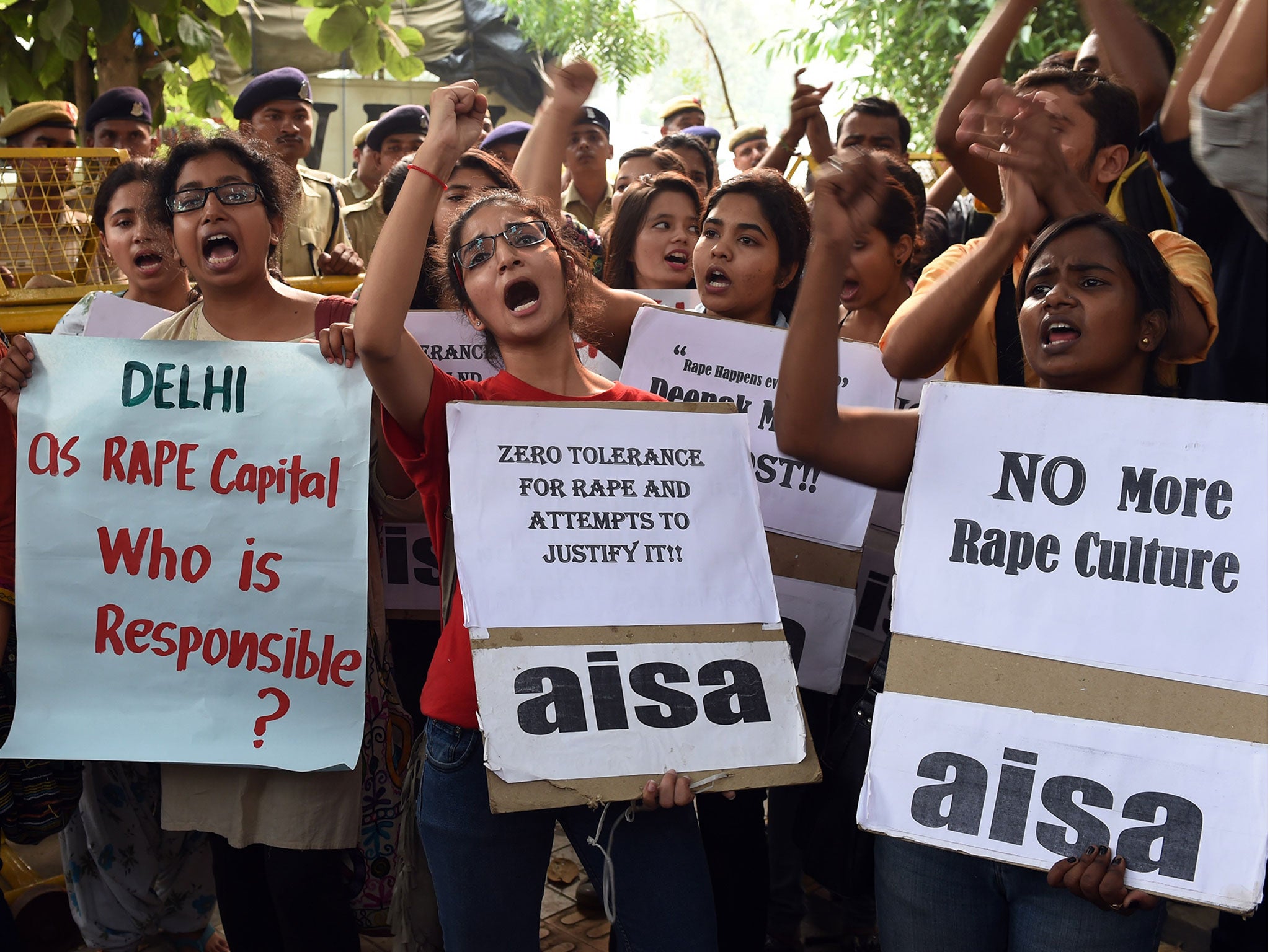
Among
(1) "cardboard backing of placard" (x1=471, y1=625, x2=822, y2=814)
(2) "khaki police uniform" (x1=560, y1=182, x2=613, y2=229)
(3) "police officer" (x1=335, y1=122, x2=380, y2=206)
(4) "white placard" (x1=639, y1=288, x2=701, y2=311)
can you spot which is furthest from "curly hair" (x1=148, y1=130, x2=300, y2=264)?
(3) "police officer" (x1=335, y1=122, x2=380, y2=206)

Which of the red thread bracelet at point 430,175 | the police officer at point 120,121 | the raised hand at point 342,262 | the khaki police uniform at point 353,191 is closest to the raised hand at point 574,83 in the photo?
the red thread bracelet at point 430,175

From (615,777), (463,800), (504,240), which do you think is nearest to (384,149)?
(504,240)

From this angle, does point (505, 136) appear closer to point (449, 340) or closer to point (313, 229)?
point (313, 229)

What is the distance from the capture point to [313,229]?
5691 mm

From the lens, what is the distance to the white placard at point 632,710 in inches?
85.8

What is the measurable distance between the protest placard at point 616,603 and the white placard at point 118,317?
1453 mm

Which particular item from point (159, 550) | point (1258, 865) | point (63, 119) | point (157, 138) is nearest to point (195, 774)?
point (159, 550)

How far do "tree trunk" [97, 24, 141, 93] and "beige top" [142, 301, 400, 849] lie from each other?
15.0 ft

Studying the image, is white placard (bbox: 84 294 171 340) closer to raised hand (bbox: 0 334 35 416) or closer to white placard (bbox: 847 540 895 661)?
raised hand (bbox: 0 334 35 416)

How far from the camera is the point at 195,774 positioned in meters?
2.77

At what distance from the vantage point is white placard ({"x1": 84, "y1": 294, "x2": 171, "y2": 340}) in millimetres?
3312

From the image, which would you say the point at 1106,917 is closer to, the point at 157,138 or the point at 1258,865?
the point at 1258,865

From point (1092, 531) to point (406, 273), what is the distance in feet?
4.48

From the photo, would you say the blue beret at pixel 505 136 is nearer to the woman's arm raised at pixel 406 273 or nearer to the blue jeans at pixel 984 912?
the woman's arm raised at pixel 406 273
